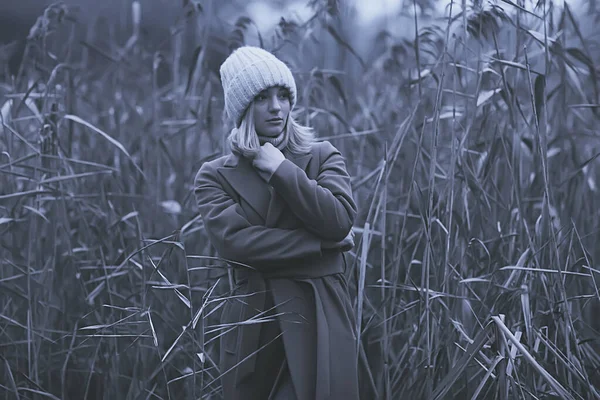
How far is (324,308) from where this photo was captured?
1911mm

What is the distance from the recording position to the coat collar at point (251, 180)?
6.41 ft

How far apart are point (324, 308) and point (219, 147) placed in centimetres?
127

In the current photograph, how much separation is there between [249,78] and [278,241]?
398 mm

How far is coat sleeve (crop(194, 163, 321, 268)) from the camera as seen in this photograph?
6.05 feet

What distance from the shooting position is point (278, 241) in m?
1.85

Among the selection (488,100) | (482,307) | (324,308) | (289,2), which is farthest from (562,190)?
(289,2)

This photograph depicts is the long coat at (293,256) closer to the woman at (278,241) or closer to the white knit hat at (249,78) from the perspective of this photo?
the woman at (278,241)

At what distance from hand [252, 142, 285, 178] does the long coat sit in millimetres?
20

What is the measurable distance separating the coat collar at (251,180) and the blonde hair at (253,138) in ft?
0.08

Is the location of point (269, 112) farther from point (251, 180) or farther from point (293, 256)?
point (293, 256)

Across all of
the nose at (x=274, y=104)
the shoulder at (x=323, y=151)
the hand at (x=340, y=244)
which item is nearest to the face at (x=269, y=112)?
the nose at (x=274, y=104)

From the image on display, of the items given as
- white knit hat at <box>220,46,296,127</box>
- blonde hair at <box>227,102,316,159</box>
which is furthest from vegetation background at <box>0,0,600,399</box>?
white knit hat at <box>220,46,296,127</box>

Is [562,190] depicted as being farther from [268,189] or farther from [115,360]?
[115,360]

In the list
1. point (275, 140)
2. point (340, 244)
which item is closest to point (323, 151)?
point (275, 140)
